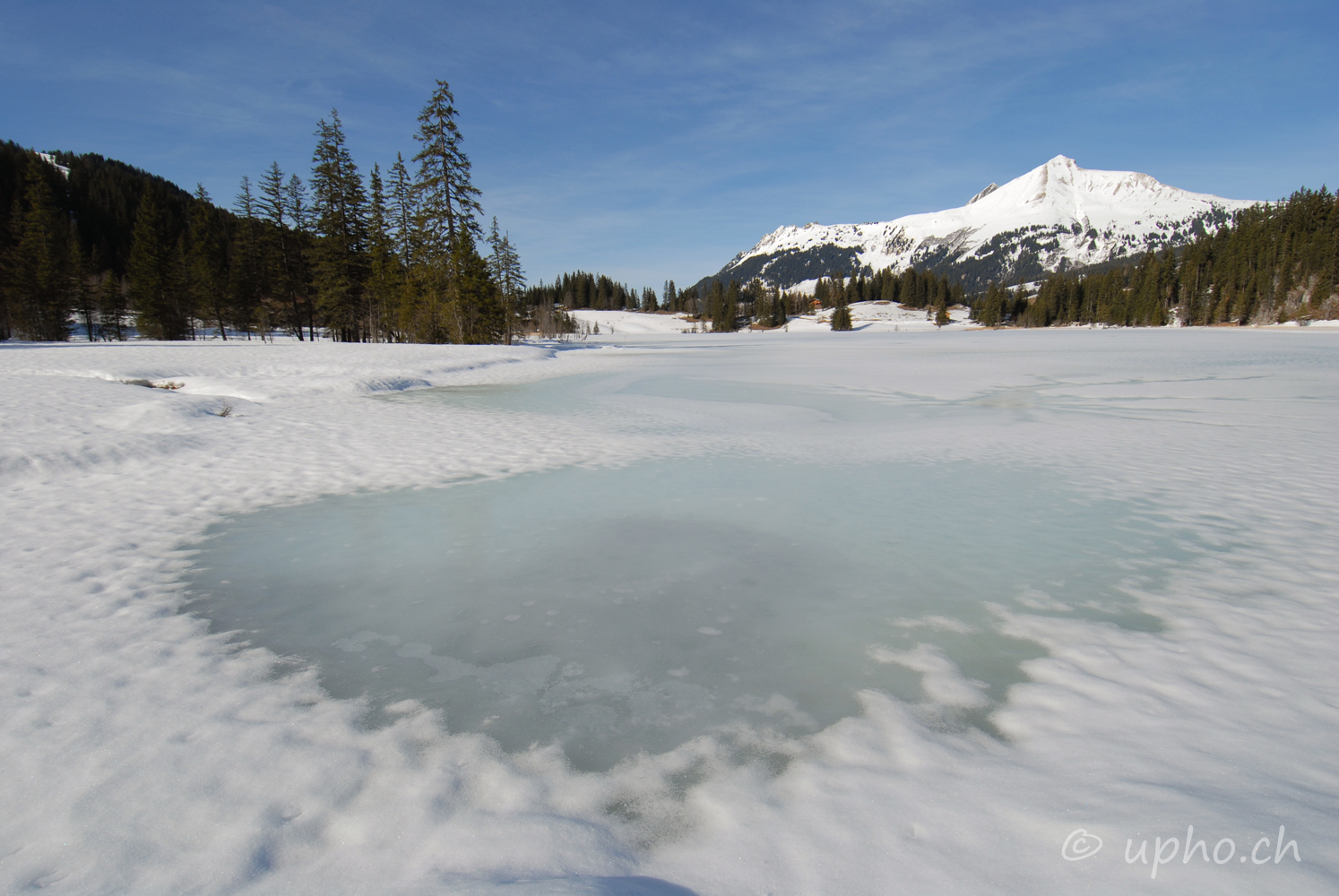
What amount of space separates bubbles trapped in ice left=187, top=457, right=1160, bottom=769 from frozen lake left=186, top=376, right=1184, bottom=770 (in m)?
0.02

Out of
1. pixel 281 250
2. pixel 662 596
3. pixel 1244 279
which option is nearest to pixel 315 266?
pixel 281 250

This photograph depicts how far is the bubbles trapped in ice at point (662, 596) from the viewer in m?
3.35

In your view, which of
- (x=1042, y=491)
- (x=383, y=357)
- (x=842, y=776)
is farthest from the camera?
A: (x=383, y=357)

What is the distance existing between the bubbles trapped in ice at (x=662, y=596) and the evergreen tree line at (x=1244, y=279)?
118m

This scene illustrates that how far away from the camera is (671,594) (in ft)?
15.4

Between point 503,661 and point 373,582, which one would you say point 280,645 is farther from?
point 503,661

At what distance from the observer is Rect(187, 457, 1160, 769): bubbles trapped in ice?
132 inches

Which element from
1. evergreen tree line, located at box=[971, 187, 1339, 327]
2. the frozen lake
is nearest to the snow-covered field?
the frozen lake

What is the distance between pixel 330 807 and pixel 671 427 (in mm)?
10242

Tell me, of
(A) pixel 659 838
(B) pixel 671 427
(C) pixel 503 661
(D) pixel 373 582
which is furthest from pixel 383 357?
(A) pixel 659 838

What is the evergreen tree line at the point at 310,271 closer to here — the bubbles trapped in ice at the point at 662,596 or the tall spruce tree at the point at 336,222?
the tall spruce tree at the point at 336,222

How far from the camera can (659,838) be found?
2.35 metres

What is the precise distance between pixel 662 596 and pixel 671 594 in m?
0.08

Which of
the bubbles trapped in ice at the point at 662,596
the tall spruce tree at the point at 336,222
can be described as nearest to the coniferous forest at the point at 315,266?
the tall spruce tree at the point at 336,222
